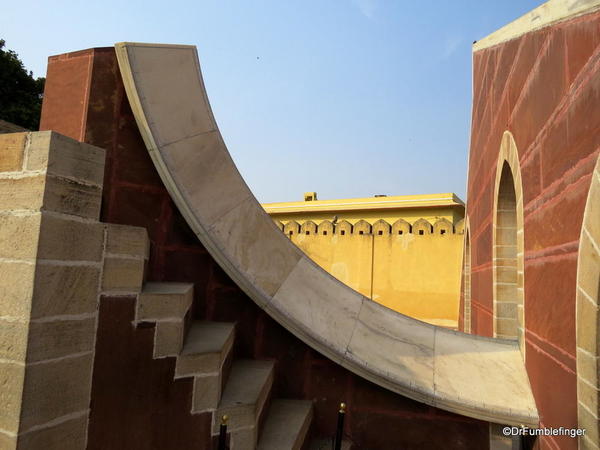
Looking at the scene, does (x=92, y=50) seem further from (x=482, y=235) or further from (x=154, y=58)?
(x=482, y=235)

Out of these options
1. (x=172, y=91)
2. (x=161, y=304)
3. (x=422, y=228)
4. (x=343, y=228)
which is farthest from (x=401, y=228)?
(x=161, y=304)

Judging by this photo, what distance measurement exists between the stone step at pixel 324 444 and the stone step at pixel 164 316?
1099 millimetres

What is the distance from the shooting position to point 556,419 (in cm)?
208

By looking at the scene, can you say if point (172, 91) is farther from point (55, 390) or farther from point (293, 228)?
point (293, 228)

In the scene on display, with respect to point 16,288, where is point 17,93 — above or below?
above

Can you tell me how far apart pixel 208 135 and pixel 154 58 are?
0.54m

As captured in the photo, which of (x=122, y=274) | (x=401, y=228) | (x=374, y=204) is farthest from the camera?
(x=374, y=204)

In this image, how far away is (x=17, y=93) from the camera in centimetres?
1614

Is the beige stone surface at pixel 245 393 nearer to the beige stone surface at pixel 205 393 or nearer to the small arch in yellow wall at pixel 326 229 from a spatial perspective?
the beige stone surface at pixel 205 393

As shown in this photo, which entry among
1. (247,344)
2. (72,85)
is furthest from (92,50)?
(247,344)

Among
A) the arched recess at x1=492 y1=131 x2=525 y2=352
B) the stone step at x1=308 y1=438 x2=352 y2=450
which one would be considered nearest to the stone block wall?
the stone step at x1=308 y1=438 x2=352 y2=450

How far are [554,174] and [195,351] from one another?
7.03 feet

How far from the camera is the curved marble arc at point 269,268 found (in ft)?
7.98

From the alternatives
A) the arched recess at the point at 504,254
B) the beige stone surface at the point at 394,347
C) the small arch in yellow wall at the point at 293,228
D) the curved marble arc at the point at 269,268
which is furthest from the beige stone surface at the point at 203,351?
the small arch in yellow wall at the point at 293,228
